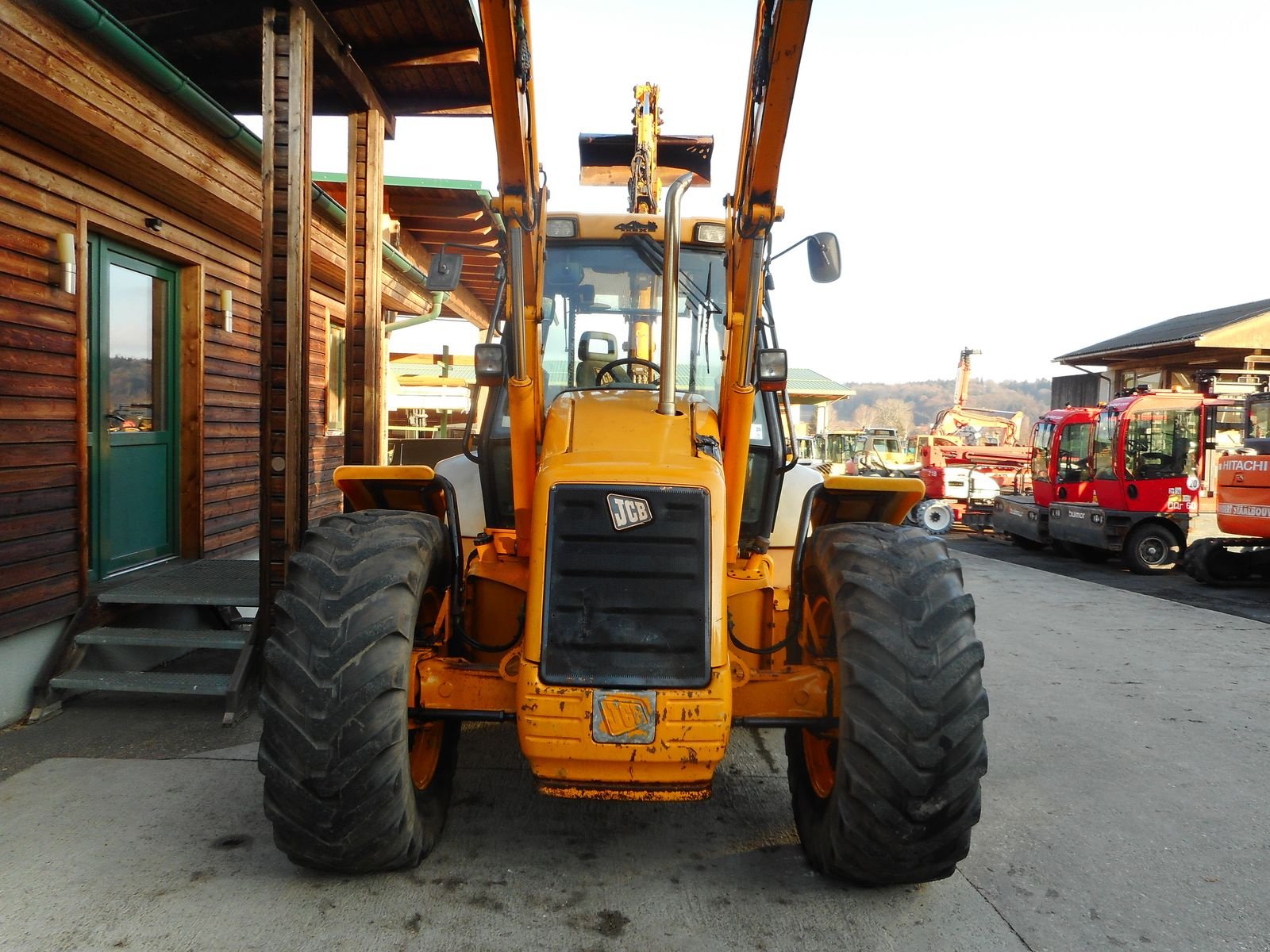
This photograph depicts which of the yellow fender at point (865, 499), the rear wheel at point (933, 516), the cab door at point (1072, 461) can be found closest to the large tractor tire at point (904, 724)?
the yellow fender at point (865, 499)

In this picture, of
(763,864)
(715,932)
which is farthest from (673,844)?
(715,932)

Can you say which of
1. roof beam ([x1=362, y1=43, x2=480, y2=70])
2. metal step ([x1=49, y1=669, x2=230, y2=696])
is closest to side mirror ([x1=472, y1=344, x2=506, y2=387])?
metal step ([x1=49, y1=669, x2=230, y2=696])

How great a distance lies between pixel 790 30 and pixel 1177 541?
12.6m

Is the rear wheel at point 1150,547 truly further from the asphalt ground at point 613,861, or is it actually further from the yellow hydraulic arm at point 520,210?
the yellow hydraulic arm at point 520,210

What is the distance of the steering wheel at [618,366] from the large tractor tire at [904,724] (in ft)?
4.51

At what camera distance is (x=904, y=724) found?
2.83m

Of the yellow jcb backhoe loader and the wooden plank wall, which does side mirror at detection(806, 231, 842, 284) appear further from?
the wooden plank wall

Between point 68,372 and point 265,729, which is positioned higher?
point 68,372

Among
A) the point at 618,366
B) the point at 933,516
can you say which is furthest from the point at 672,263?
the point at 933,516

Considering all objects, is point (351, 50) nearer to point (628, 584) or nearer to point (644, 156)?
point (644, 156)

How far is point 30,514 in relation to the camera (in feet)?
15.9

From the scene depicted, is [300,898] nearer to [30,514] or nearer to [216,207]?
[30,514]

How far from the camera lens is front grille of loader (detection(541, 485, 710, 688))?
9.64 ft

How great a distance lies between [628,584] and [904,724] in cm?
98
